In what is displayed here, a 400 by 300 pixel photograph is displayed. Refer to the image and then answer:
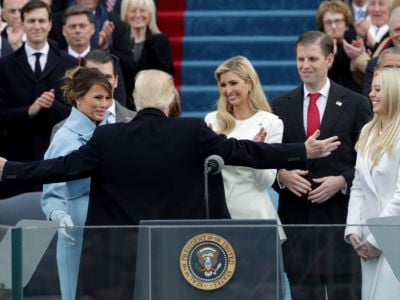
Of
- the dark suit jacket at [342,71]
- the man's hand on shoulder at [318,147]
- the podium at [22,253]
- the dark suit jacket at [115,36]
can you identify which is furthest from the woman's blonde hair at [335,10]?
the podium at [22,253]

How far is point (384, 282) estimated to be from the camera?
618 centimetres

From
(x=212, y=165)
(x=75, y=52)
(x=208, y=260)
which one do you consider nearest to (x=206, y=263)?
(x=208, y=260)

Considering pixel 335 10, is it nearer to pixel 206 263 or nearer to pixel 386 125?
pixel 386 125

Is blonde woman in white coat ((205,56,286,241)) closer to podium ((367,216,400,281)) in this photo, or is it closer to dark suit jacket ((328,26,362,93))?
podium ((367,216,400,281))

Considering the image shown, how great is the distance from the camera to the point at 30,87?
32.3 ft

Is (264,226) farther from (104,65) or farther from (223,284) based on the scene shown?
(104,65)

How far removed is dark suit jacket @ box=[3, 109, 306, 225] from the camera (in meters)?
6.70

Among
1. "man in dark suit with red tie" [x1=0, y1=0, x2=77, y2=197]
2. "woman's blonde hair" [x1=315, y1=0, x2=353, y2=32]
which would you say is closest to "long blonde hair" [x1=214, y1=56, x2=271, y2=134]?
"man in dark suit with red tie" [x1=0, y1=0, x2=77, y2=197]

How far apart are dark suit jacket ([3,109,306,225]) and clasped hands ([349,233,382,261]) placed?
90 cm

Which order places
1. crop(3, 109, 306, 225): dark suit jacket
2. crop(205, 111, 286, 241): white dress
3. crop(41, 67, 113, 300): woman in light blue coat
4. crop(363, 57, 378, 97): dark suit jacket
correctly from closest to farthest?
crop(3, 109, 306, 225): dark suit jacket → crop(41, 67, 113, 300): woman in light blue coat → crop(205, 111, 286, 241): white dress → crop(363, 57, 378, 97): dark suit jacket

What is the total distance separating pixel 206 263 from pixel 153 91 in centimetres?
101

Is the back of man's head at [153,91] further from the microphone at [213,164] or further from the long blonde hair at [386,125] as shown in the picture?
the long blonde hair at [386,125]

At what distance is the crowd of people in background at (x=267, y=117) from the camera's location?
6191 millimetres

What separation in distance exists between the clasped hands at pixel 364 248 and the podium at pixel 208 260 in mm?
338
